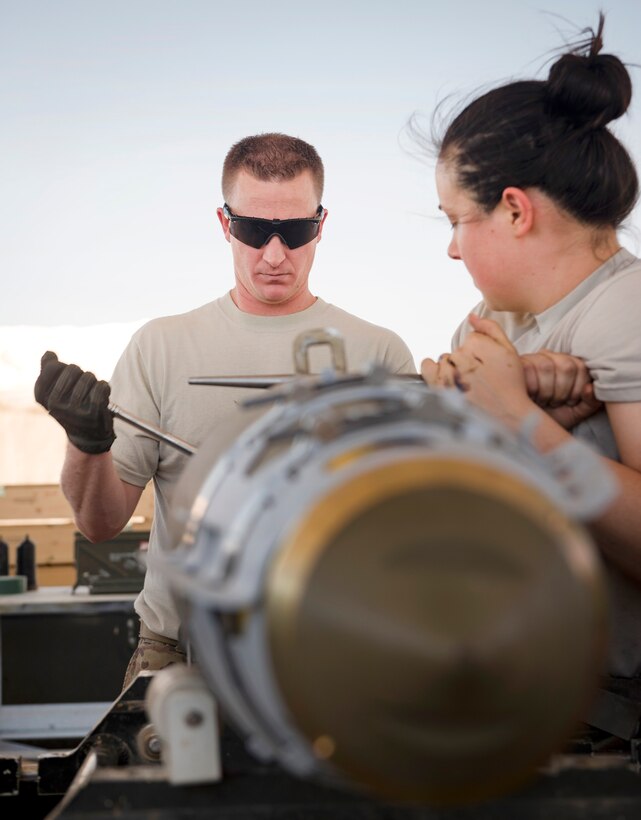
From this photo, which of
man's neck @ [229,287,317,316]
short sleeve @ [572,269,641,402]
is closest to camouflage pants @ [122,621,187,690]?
man's neck @ [229,287,317,316]

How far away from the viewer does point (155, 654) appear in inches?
59.9

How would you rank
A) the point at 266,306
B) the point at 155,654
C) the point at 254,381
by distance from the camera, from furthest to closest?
the point at 266,306
the point at 155,654
the point at 254,381

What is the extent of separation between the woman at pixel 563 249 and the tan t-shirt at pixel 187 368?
0.60 meters

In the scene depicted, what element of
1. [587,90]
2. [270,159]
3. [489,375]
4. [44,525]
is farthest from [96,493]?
[44,525]

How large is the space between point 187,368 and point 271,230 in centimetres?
29

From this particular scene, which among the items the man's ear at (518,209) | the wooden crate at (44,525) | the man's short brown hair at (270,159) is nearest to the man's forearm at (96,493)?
the man's short brown hair at (270,159)

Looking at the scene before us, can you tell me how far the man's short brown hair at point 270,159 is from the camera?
1687 mm

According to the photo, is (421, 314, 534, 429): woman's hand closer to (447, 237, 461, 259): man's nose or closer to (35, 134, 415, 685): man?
(447, 237, 461, 259): man's nose

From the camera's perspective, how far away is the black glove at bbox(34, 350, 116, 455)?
1154mm

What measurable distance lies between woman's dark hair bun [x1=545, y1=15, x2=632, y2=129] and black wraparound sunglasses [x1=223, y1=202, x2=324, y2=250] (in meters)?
0.60

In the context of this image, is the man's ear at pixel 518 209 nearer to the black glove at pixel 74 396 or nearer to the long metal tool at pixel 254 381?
the long metal tool at pixel 254 381

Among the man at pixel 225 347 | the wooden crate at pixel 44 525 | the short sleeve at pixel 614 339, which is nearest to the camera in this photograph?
the short sleeve at pixel 614 339

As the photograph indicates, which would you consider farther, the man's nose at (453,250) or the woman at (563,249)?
the man's nose at (453,250)

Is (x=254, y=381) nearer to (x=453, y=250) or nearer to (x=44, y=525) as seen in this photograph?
(x=453, y=250)
